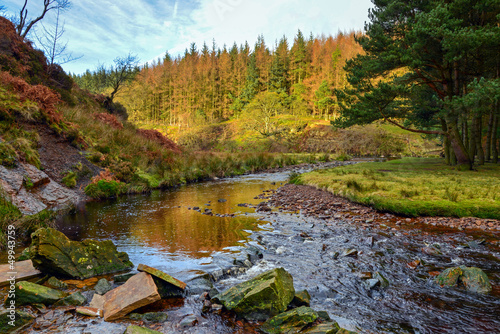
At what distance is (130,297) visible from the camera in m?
3.42

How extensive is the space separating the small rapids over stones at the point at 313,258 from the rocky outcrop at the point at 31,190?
0.90 meters

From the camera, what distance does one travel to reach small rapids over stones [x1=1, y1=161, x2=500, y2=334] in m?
3.17

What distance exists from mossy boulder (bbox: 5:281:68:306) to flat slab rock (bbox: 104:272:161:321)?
666mm

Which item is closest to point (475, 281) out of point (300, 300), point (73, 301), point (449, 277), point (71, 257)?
point (449, 277)

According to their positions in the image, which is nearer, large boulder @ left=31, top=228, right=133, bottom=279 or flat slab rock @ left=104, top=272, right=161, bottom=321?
flat slab rock @ left=104, top=272, right=161, bottom=321

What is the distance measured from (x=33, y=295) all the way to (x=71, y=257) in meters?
1.04

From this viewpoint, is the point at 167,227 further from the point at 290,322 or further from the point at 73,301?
the point at 290,322

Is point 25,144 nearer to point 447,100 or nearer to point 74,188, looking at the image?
point 74,188

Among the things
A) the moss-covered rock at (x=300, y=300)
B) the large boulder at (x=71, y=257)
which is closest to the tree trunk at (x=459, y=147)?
the moss-covered rock at (x=300, y=300)

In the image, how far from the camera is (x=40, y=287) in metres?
3.55

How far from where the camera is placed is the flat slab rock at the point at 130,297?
3.24 m

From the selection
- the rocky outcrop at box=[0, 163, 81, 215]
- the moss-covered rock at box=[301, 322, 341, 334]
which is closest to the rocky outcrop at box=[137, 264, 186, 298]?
the moss-covered rock at box=[301, 322, 341, 334]

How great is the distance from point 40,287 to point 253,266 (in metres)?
3.35

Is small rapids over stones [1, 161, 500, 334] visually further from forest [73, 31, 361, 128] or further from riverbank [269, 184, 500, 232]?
forest [73, 31, 361, 128]
